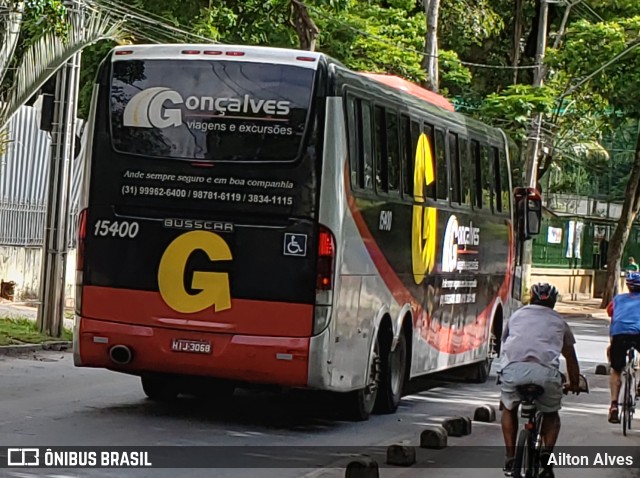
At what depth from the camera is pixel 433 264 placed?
15492 mm

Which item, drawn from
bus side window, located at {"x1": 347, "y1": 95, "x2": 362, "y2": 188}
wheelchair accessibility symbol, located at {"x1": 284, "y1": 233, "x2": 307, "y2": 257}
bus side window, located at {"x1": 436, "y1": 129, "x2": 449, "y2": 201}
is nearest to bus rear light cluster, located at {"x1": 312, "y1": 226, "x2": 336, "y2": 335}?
wheelchair accessibility symbol, located at {"x1": 284, "y1": 233, "x2": 307, "y2": 257}

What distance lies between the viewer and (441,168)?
1572cm

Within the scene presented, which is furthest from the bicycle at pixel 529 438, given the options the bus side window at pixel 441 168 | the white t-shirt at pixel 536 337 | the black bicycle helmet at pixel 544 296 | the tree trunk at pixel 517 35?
the tree trunk at pixel 517 35

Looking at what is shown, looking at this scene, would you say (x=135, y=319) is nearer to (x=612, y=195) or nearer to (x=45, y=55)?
(x=45, y=55)

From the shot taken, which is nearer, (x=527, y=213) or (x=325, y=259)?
(x=325, y=259)

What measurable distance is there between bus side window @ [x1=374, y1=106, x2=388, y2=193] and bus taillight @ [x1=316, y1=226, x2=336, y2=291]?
1.50m

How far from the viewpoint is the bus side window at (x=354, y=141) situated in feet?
40.7

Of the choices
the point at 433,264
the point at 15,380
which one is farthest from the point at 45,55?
the point at 433,264

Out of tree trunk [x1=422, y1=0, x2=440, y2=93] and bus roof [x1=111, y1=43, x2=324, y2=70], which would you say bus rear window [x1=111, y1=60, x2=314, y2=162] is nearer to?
bus roof [x1=111, y1=43, x2=324, y2=70]

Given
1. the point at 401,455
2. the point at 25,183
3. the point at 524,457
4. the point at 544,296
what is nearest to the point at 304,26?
the point at 25,183

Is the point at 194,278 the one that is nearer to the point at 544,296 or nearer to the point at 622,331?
the point at 544,296

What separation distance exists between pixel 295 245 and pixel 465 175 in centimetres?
554

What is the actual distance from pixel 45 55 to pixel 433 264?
6.70 meters

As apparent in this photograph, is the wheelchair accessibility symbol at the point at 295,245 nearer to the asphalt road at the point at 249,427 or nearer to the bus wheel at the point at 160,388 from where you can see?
the asphalt road at the point at 249,427
